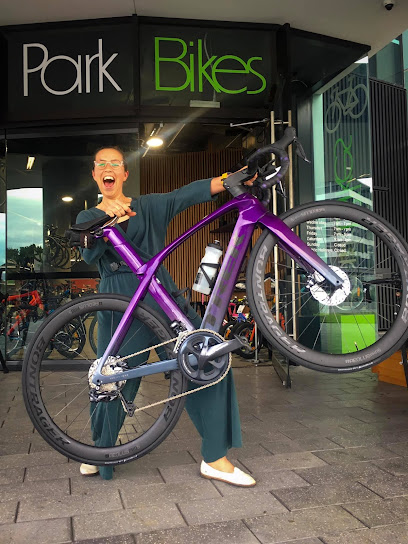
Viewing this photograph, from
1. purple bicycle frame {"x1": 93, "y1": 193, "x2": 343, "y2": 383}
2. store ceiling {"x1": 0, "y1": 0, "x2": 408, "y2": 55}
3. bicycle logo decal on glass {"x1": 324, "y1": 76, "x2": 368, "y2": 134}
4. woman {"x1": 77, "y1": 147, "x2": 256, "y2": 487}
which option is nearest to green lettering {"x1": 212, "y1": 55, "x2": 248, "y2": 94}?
store ceiling {"x1": 0, "y1": 0, "x2": 408, "y2": 55}

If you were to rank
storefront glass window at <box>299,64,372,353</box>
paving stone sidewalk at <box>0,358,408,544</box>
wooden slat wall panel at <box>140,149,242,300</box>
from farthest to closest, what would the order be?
wooden slat wall panel at <box>140,149,242,300</box>, storefront glass window at <box>299,64,372,353</box>, paving stone sidewalk at <box>0,358,408,544</box>

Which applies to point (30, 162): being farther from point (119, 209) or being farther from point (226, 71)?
point (119, 209)

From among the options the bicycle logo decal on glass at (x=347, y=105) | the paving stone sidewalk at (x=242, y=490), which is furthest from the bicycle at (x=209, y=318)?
the bicycle logo decal on glass at (x=347, y=105)

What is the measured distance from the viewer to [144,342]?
8.00 feet

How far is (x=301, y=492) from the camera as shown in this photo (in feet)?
7.76

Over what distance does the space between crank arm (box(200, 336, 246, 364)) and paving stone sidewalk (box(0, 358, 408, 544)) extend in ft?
2.05

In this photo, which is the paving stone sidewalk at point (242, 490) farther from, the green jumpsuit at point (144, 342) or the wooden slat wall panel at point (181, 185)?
the wooden slat wall panel at point (181, 185)

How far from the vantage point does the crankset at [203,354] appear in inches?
84.2

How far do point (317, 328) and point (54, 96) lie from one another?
3.81 m

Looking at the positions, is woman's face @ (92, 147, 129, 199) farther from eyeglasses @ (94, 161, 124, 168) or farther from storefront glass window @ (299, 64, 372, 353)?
storefront glass window @ (299, 64, 372, 353)

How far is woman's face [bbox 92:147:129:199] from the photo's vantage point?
101 inches

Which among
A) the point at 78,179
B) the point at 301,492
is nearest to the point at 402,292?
the point at 301,492

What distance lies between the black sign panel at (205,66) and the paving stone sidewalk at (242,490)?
3587 mm

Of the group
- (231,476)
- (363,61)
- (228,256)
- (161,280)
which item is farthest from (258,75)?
(231,476)
